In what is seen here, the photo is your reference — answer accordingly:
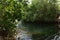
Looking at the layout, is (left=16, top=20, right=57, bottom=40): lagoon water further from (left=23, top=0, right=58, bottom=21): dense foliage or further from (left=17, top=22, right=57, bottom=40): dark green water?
(left=23, top=0, right=58, bottom=21): dense foliage

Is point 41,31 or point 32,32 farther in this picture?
point 41,31

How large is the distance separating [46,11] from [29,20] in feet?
11.1

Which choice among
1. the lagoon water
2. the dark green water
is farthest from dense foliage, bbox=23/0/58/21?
the lagoon water

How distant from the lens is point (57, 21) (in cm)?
2956

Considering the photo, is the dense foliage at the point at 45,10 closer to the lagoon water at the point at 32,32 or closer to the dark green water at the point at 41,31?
the dark green water at the point at 41,31

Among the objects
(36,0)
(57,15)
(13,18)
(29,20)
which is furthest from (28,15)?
(13,18)

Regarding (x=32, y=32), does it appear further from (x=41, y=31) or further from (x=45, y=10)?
(x=45, y=10)

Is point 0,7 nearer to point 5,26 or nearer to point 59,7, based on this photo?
point 5,26

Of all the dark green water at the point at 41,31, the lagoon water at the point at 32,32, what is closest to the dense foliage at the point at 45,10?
the dark green water at the point at 41,31

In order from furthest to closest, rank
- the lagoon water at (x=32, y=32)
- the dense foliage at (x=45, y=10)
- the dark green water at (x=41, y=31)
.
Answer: the dense foliage at (x=45, y=10)
the dark green water at (x=41, y=31)
the lagoon water at (x=32, y=32)

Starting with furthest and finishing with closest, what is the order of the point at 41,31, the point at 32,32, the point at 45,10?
the point at 45,10, the point at 41,31, the point at 32,32

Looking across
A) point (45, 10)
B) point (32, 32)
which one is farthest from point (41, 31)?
point (45, 10)

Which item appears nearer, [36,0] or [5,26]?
[5,26]

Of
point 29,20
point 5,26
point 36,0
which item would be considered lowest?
point 5,26
